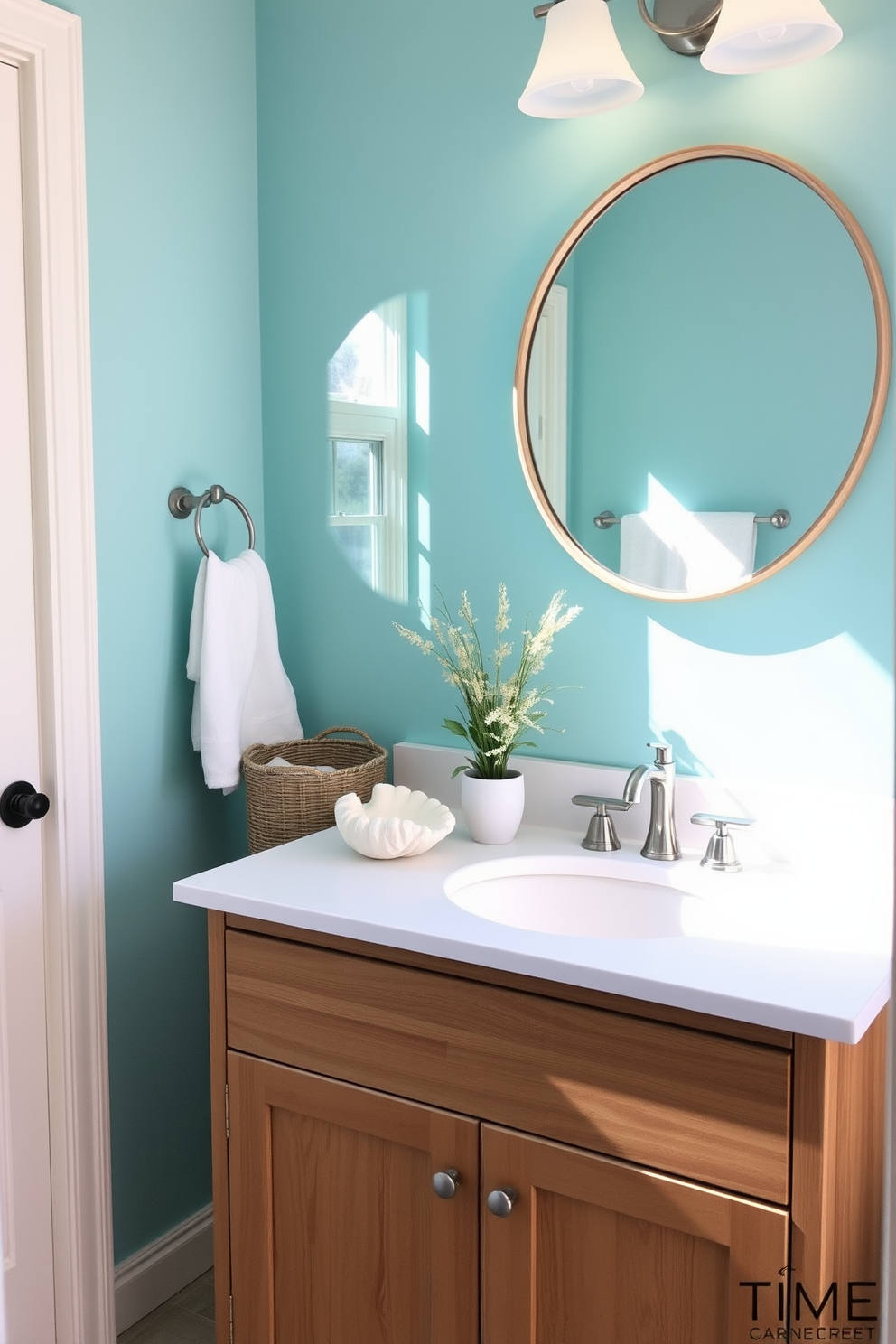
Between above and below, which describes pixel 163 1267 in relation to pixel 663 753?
below

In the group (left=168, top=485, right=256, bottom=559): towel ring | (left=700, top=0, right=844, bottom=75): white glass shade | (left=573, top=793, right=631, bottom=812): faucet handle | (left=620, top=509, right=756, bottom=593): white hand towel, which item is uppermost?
(left=700, top=0, right=844, bottom=75): white glass shade

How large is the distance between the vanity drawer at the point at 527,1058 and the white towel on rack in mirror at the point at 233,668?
48 cm

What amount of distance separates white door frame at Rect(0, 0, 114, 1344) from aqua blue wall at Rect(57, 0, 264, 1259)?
0.20ft

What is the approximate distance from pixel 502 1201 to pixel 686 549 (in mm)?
942

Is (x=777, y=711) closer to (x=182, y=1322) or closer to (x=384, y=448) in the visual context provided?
(x=384, y=448)

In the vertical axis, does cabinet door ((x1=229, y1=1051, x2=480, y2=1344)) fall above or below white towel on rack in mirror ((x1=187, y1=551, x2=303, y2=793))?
below

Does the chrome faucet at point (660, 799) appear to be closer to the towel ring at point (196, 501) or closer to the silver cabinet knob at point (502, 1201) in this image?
the silver cabinet knob at point (502, 1201)

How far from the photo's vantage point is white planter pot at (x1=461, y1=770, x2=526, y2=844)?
176 cm

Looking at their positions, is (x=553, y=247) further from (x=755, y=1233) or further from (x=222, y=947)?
(x=755, y=1233)

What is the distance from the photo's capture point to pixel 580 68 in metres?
1.61

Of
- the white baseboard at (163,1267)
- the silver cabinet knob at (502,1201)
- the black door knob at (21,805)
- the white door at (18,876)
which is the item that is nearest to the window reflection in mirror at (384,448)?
the white door at (18,876)

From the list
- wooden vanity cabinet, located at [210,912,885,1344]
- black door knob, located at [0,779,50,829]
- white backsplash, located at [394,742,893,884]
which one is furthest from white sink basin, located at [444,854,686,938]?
black door knob, located at [0,779,50,829]

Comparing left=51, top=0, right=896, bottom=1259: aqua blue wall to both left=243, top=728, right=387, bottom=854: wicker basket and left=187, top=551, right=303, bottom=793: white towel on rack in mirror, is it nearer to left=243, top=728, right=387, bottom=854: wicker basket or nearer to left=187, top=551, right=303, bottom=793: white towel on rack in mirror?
left=187, top=551, right=303, bottom=793: white towel on rack in mirror

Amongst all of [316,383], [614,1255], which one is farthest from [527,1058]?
[316,383]
